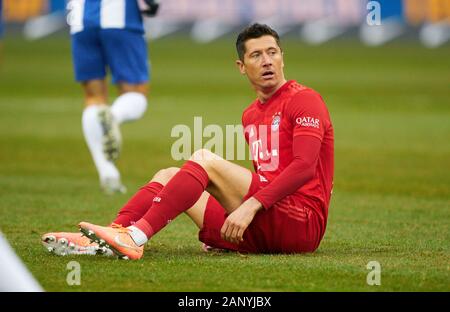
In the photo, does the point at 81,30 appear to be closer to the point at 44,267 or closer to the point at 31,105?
the point at 44,267

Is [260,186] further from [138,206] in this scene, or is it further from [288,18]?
[288,18]

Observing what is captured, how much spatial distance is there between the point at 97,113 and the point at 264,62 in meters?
4.14

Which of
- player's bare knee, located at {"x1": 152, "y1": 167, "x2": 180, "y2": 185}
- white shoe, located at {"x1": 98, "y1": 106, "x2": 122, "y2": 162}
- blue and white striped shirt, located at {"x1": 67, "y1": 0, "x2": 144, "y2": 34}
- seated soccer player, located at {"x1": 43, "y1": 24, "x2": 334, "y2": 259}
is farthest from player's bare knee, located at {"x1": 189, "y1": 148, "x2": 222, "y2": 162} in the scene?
blue and white striped shirt, located at {"x1": 67, "y1": 0, "x2": 144, "y2": 34}

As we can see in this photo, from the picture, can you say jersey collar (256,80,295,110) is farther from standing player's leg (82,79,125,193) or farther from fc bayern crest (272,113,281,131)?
standing player's leg (82,79,125,193)

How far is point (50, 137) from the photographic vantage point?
631 inches

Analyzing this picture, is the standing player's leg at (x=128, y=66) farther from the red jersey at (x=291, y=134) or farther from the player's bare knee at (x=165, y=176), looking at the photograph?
the red jersey at (x=291, y=134)

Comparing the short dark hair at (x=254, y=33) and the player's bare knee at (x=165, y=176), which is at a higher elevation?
the short dark hair at (x=254, y=33)

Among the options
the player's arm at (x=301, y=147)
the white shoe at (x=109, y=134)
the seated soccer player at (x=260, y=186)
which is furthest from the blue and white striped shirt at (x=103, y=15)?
the player's arm at (x=301, y=147)

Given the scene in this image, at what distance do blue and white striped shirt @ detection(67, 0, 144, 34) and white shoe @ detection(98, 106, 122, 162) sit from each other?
1.01 m

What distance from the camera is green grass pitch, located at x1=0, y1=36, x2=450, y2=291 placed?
20.1 feet

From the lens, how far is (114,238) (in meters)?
6.32

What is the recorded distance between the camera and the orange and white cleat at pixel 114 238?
20.6ft

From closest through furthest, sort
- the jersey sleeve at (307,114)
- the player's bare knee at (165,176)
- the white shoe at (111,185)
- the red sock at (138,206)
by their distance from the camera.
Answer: the jersey sleeve at (307,114)
the red sock at (138,206)
the player's bare knee at (165,176)
the white shoe at (111,185)
